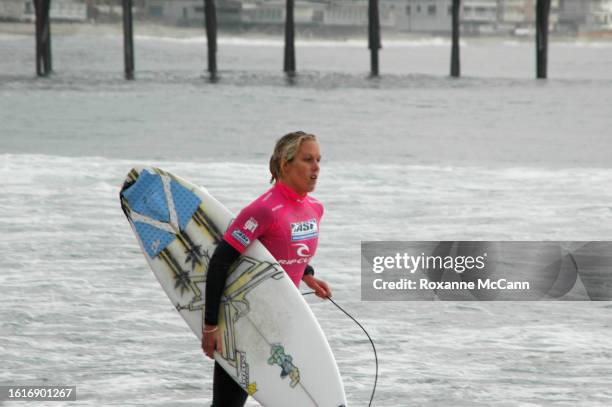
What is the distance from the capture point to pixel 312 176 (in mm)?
3730

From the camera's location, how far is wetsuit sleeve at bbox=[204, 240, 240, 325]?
149 inches

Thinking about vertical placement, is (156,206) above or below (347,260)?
Answer: above

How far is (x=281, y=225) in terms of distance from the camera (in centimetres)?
378

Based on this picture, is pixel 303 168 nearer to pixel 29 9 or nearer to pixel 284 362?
pixel 284 362

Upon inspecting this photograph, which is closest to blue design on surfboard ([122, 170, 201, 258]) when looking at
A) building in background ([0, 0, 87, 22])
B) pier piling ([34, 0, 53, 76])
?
pier piling ([34, 0, 53, 76])

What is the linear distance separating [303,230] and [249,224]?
206mm

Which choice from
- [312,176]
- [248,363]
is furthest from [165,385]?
[312,176]

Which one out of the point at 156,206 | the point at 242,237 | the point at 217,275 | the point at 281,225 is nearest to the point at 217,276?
the point at 217,275

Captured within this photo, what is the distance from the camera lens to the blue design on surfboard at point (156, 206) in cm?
441

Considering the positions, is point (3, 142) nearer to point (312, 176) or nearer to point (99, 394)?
point (99, 394)

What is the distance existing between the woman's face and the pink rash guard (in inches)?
1.4

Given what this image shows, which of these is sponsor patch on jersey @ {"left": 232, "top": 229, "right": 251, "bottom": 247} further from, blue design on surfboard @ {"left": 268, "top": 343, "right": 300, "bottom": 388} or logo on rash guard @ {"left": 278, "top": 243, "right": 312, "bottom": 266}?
blue design on surfboard @ {"left": 268, "top": 343, "right": 300, "bottom": 388}

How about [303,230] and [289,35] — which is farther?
[289,35]

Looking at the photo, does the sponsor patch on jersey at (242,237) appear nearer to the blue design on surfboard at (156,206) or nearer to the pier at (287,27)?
the blue design on surfboard at (156,206)
